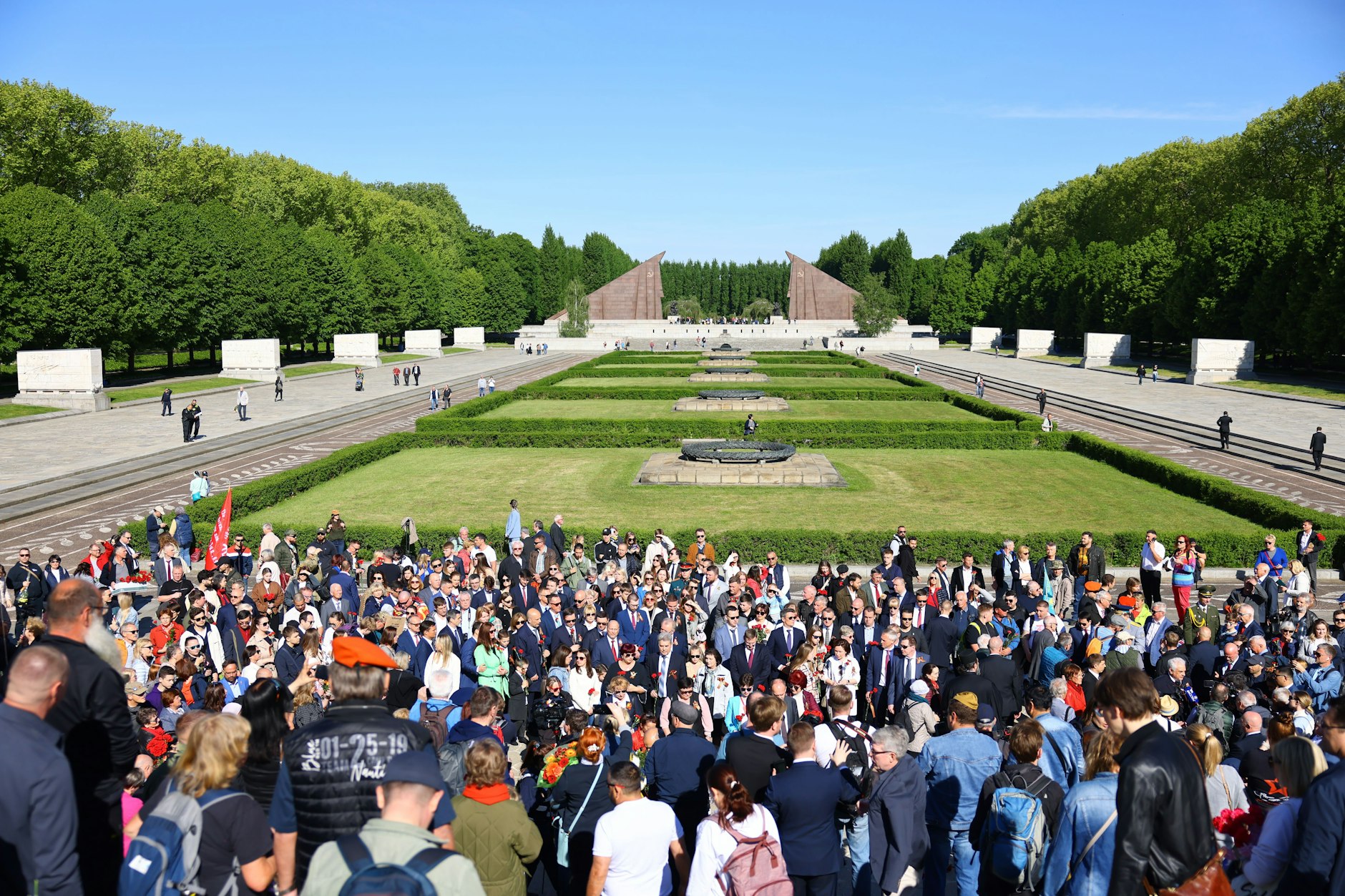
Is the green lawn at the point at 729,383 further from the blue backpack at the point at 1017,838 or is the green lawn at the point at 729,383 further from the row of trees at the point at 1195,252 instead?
the blue backpack at the point at 1017,838

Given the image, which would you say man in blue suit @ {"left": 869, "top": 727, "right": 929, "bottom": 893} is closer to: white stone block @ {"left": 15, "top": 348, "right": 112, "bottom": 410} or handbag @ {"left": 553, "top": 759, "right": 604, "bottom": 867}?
handbag @ {"left": 553, "top": 759, "right": 604, "bottom": 867}

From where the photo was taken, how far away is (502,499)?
23234mm

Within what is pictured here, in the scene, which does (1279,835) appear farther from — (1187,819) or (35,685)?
(35,685)

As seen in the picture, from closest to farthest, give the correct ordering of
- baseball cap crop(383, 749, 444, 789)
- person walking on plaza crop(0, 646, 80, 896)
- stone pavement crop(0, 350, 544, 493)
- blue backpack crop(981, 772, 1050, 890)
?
person walking on plaza crop(0, 646, 80, 896) → baseball cap crop(383, 749, 444, 789) → blue backpack crop(981, 772, 1050, 890) → stone pavement crop(0, 350, 544, 493)

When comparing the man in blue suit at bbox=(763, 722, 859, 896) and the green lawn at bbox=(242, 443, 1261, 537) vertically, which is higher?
the man in blue suit at bbox=(763, 722, 859, 896)

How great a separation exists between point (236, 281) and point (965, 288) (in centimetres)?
7227

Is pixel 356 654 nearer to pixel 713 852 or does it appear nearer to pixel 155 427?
pixel 713 852

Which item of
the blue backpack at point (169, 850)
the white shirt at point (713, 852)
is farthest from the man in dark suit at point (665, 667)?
the blue backpack at point (169, 850)

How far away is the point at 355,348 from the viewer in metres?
69.6

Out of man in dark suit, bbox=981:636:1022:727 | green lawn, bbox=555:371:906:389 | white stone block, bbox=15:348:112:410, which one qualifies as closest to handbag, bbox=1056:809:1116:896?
man in dark suit, bbox=981:636:1022:727

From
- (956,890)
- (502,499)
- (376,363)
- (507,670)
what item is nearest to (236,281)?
(376,363)

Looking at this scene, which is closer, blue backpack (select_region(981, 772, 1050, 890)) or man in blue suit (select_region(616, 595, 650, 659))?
blue backpack (select_region(981, 772, 1050, 890))

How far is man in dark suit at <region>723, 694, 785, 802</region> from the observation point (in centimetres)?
586

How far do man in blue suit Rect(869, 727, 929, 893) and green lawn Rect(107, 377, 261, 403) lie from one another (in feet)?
144
